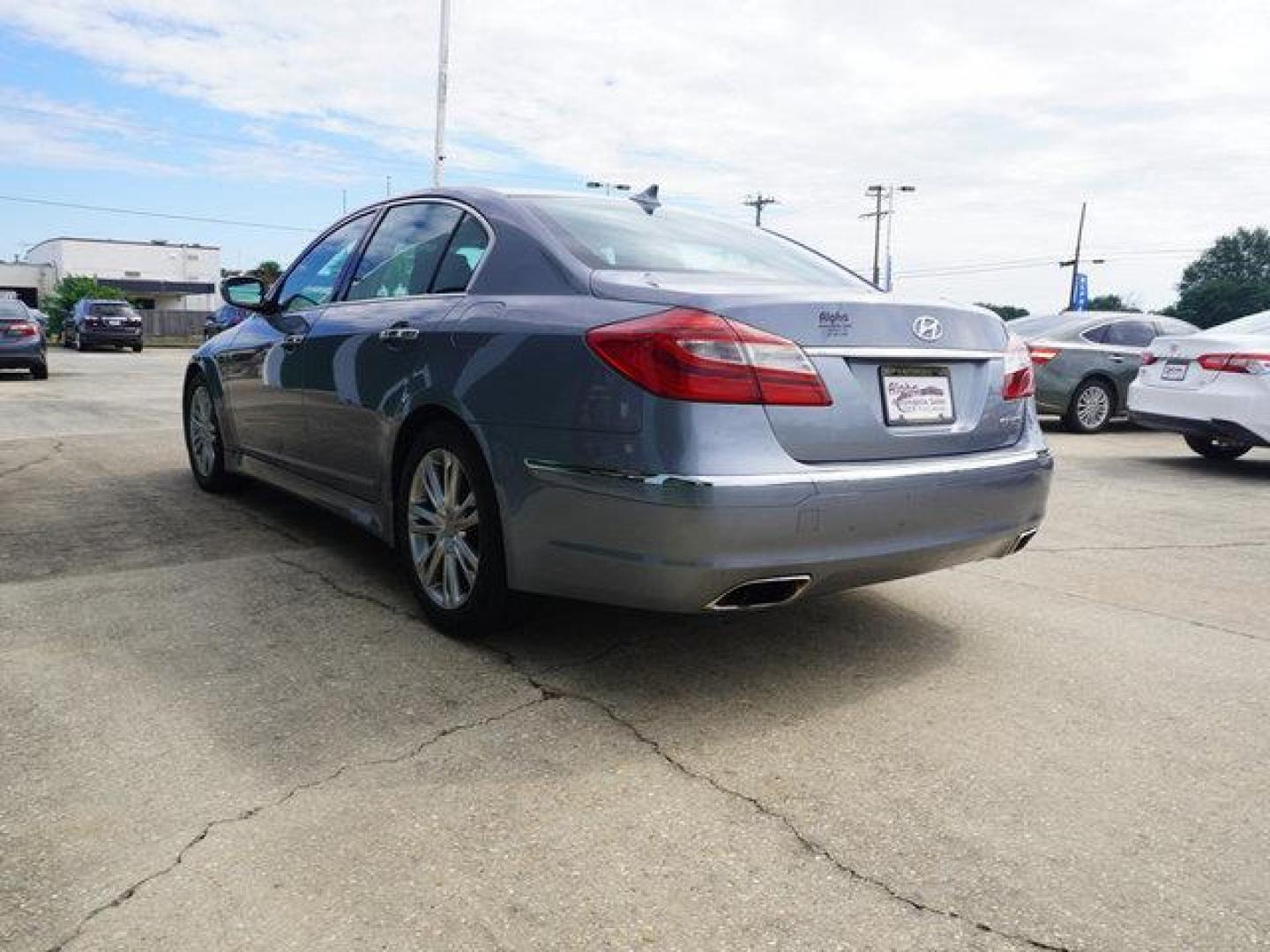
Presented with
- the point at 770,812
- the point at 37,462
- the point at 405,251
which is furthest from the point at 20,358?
the point at 770,812

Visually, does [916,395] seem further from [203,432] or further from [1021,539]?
[203,432]

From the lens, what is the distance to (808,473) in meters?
2.87

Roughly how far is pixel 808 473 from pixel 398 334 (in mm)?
1749

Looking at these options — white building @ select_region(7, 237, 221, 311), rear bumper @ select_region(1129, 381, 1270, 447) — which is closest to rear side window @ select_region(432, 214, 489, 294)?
rear bumper @ select_region(1129, 381, 1270, 447)

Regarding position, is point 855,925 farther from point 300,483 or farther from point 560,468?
point 300,483

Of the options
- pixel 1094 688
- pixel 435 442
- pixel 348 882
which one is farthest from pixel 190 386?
pixel 1094 688

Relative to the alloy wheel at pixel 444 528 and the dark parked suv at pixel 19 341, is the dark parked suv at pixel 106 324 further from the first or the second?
the alloy wheel at pixel 444 528

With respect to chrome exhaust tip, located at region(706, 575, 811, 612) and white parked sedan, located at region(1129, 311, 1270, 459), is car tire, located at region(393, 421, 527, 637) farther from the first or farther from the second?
white parked sedan, located at region(1129, 311, 1270, 459)

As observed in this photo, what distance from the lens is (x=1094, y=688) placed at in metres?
3.25

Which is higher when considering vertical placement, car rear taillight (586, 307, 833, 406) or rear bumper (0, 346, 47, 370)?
car rear taillight (586, 307, 833, 406)

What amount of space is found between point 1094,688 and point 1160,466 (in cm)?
655

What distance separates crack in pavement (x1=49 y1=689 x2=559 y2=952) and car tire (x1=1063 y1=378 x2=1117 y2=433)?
10239mm

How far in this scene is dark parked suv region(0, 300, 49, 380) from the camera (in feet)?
52.9

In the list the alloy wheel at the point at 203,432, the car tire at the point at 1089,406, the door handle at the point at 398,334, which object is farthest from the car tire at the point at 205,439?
the car tire at the point at 1089,406
